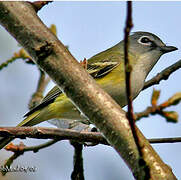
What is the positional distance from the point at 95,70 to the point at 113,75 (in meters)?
0.29

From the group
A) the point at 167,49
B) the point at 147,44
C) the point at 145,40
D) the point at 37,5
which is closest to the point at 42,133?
the point at 37,5

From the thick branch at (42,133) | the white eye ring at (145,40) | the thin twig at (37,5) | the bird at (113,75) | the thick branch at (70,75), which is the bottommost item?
the white eye ring at (145,40)

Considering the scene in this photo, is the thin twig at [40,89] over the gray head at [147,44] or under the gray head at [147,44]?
over

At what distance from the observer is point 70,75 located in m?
2.21

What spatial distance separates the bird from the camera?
13.7 ft

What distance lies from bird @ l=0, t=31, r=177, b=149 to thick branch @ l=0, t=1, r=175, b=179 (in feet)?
4.74

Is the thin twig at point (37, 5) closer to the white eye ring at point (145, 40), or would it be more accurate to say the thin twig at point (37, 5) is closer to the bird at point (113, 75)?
the bird at point (113, 75)

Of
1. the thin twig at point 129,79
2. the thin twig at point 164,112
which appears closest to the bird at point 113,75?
the thin twig at point 164,112

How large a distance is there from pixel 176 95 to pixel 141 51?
2.96 m

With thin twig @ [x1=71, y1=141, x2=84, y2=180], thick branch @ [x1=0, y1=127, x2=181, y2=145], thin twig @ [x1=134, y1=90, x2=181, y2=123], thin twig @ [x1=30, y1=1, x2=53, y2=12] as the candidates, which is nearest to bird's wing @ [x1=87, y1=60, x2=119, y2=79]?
thin twig @ [x1=71, y1=141, x2=84, y2=180]

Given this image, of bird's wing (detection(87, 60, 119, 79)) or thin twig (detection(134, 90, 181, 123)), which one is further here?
bird's wing (detection(87, 60, 119, 79))

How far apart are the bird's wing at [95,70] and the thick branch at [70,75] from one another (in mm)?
1940

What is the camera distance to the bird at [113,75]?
13.7ft

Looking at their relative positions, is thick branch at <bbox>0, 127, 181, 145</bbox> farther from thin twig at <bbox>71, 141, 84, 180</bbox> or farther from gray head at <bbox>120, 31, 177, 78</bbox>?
gray head at <bbox>120, 31, 177, 78</bbox>
